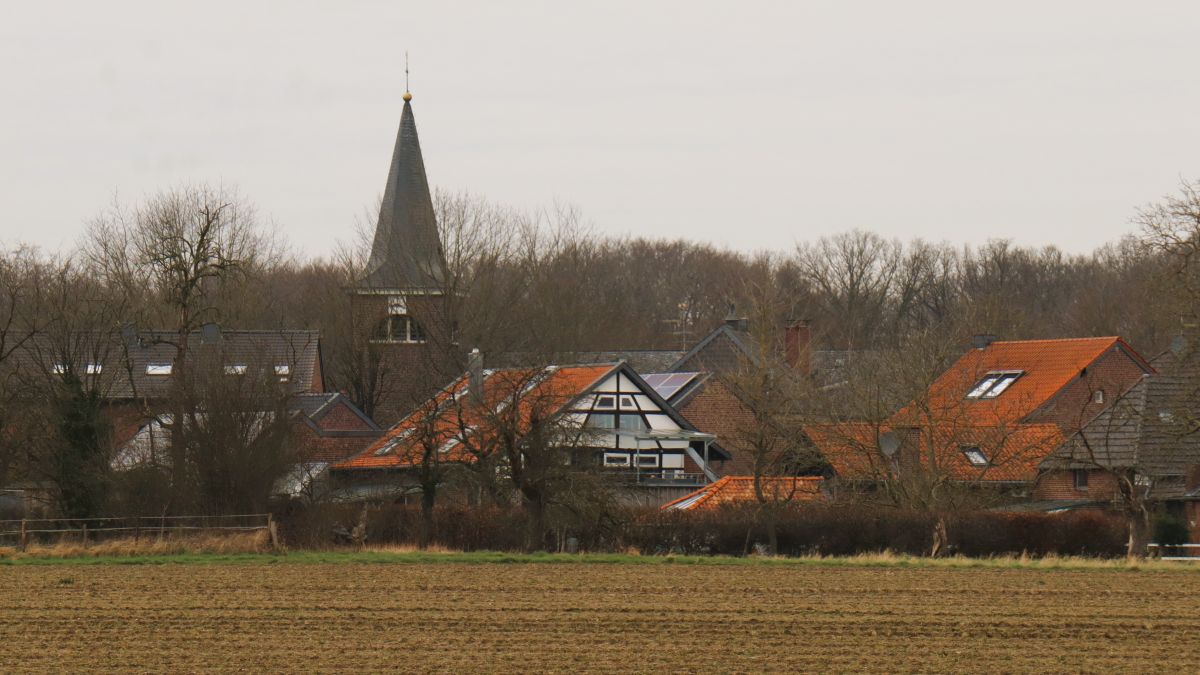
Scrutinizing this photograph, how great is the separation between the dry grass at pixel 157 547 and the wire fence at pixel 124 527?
24cm

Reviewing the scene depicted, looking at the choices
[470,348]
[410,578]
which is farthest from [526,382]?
[470,348]

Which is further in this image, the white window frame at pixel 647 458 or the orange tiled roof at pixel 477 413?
the white window frame at pixel 647 458

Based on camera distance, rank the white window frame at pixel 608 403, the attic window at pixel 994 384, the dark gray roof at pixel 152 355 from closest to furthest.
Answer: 1. the dark gray roof at pixel 152 355
2. the white window frame at pixel 608 403
3. the attic window at pixel 994 384

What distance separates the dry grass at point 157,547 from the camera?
31875mm

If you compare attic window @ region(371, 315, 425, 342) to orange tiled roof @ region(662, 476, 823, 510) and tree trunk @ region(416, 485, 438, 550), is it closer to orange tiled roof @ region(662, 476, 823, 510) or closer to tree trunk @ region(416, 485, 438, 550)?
orange tiled roof @ region(662, 476, 823, 510)

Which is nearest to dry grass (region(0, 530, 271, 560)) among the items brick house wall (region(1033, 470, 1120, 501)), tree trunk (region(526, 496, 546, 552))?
tree trunk (region(526, 496, 546, 552))

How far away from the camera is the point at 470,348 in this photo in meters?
56.0

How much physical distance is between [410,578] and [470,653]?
365 inches

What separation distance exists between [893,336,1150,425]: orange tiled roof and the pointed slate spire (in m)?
18.5

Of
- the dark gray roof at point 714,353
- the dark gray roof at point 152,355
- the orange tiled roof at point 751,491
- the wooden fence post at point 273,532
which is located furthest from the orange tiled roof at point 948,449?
the dark gray roof at point 714,353

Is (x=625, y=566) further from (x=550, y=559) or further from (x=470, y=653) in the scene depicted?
(x=470, y=653)

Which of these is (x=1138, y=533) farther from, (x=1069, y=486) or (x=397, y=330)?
(x=397, y=330)

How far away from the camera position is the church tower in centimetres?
6038

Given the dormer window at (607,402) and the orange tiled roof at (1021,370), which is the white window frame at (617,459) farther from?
the orange tiled roof at (1021,370)
